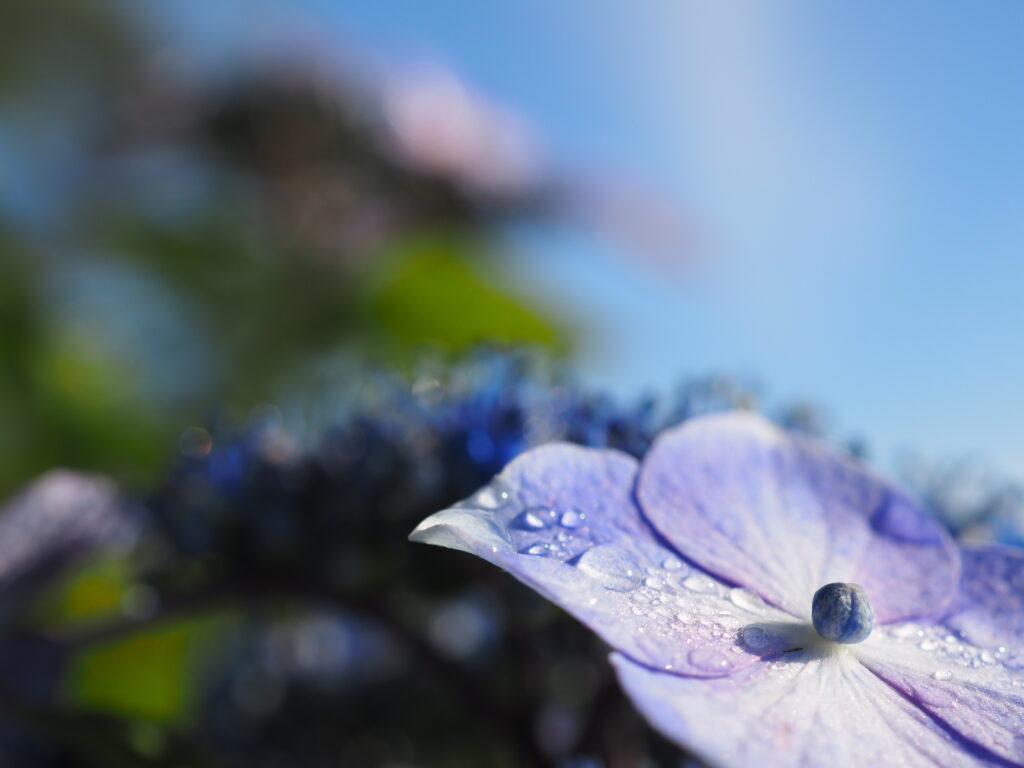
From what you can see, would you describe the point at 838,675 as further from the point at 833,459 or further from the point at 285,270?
the point at 285,270

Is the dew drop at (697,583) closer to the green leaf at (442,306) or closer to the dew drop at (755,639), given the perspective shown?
the dew drop at (755,639)

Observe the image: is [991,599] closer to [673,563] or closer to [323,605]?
[673,563]

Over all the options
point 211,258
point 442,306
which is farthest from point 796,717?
point 211,258

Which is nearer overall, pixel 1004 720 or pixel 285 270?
pixel 1004 720

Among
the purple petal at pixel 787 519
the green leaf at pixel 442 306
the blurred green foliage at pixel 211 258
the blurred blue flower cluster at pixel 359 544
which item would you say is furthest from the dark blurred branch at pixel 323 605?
the green leaf at pixel 442 306

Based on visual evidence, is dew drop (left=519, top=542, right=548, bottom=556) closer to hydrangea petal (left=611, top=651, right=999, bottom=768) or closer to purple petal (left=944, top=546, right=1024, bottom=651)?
hydrangea petal (left=611, top=651, right=999, bottom=768)

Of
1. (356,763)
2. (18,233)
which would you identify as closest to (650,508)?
(356,763)

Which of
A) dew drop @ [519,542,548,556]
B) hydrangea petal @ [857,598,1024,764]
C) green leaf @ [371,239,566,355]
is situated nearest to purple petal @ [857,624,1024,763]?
hydrangea petal @ [857,598,1024,764]
